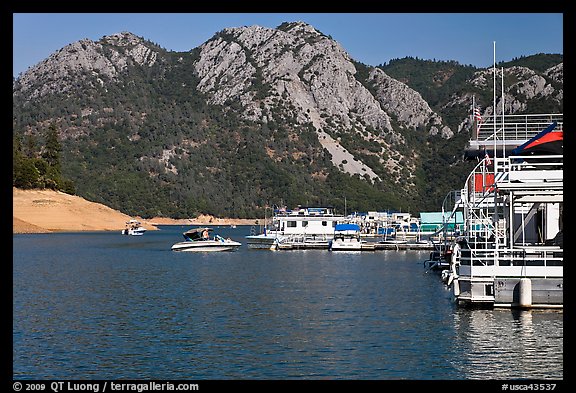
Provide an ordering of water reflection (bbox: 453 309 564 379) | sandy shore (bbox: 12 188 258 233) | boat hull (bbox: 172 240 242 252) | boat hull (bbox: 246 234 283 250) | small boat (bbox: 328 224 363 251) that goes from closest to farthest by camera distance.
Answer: water reflection (bbox: 453 309 564 379) < boat hull (bbox: 172 240 242 252) < small boat (bbox: 328 224 363 251) < boat hull (bbox: 246 234 283 250) < sandy shore (bbox: 12 188 258 233)

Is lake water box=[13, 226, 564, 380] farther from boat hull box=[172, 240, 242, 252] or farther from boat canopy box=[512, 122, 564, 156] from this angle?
boat hull box=[172, 240, 242, 252]

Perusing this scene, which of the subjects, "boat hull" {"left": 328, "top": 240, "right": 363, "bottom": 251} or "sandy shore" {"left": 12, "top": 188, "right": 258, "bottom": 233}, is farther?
"sandy shore" {"left": 12, "top": 188, "right": 258, "bottom": 233}

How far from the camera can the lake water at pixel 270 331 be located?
80.9 feet

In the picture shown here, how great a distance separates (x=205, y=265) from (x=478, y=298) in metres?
44.4

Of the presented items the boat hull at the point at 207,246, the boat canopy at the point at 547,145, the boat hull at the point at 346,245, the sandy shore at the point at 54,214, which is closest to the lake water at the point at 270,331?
the boat canopy at the point at 547,145

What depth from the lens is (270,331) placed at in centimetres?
3281

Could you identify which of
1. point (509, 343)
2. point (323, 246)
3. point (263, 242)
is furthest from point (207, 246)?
point (509, 343)

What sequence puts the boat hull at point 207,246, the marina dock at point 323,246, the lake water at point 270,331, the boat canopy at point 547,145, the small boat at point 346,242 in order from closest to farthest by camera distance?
1. the lake water at point 270,331
2. the boat canopy at point 547,145
3. the boat hull at point 207,246
4. the small boat at point 346,242
5. the marina dock at point 323,246

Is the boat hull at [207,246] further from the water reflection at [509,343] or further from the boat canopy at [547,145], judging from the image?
the water reflection at [509,343]

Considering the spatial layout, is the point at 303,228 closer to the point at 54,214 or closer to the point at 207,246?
the point at 207,246

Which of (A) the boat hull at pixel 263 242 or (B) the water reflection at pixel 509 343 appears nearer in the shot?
(B) the water reflection at pixel 509 343

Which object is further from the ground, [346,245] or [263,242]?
[263,242]

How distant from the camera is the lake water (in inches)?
971

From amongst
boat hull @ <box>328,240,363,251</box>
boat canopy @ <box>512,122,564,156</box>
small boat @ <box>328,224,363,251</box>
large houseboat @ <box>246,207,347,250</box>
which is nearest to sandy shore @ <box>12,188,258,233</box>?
large houseboat @ <box>246,207,347,250</box>
